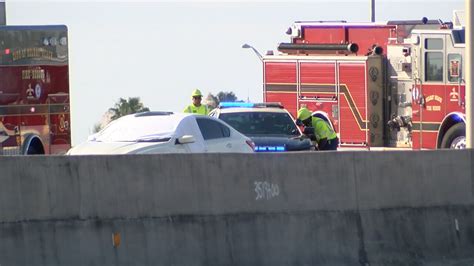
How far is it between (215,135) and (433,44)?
9.62 m

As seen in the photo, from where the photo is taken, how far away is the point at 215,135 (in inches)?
800

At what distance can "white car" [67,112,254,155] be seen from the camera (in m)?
18.8

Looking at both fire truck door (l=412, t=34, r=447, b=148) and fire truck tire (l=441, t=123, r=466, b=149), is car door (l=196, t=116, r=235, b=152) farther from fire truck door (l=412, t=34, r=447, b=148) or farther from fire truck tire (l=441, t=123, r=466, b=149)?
fire truck door (l=412, t=34, r=447, b=148)

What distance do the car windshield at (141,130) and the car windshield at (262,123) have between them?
3984 millimetres

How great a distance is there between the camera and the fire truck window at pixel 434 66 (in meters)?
28.4

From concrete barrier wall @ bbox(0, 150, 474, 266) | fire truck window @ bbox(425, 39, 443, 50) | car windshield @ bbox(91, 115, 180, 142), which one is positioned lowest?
concrete barrier wall @ bbox(0, 150, 474, 266)

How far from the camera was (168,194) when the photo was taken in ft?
46.0

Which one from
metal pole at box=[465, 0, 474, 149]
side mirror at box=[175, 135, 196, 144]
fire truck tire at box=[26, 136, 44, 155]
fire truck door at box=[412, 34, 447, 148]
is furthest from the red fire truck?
metal pole at box=[465, 0, 474, 149]

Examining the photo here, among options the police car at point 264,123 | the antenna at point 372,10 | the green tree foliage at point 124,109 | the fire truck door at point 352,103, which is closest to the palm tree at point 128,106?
the green tree foliage at point 124,109

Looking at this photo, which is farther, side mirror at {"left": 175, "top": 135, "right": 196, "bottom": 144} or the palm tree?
the palm tree

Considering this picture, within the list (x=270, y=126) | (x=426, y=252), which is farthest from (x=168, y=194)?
(x=270, y=126)

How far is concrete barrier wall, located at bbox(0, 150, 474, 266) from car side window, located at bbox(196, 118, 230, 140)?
5741 millimetres

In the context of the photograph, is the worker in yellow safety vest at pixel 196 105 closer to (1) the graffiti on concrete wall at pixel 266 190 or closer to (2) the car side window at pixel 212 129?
(2) the car side window at pixel 212 129

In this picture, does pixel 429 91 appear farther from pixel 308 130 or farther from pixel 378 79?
pixel 308 130
